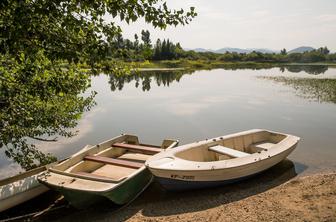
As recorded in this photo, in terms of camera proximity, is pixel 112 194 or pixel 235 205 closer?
pixel 112 194

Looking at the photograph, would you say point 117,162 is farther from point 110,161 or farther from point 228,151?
point 228,151

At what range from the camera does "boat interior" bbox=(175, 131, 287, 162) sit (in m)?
11.6

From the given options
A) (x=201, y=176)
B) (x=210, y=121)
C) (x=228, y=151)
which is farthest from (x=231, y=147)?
(x=210, y=121)

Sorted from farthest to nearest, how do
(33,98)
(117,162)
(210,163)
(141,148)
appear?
(141,148) → (117,162) → (210,163) → (33,98)

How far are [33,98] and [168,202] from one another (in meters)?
5.42

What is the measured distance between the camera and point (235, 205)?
30.7 feet

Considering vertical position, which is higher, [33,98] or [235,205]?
[33,98]

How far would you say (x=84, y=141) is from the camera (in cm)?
1734

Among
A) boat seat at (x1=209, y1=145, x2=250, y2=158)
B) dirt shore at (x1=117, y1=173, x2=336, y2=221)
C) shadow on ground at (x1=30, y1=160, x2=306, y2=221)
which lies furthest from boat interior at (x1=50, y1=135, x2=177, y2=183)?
boat seat at (x1=209, y1=145, x2=250, y2=158)

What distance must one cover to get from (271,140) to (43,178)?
10019 millimetres

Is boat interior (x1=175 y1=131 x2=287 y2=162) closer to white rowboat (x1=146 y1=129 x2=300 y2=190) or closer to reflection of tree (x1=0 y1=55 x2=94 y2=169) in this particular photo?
white rowboat (x1=146 y1=129 x2=300 y2=190)

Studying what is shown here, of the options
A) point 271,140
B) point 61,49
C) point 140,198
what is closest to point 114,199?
point 140,198

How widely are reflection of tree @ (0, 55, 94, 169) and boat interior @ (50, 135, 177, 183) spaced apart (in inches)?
67.9

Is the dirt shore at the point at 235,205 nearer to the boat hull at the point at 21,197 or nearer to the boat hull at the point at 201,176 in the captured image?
the boat hull at the point at 201,176
